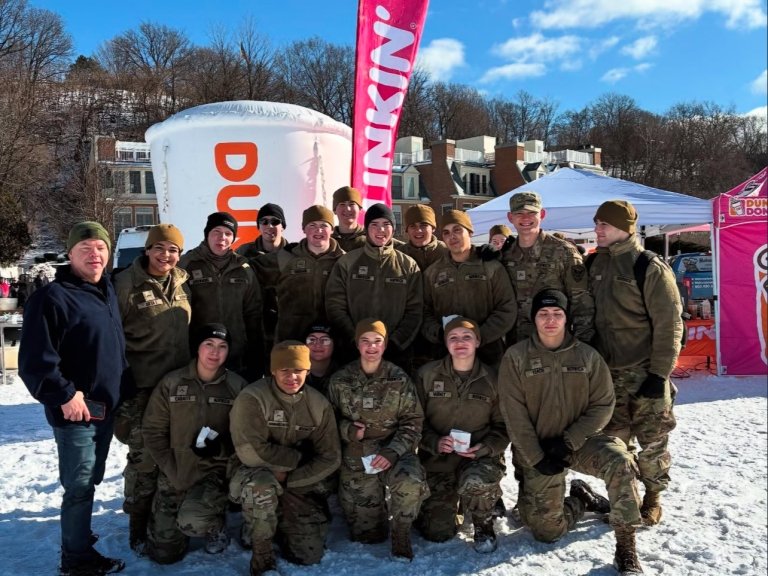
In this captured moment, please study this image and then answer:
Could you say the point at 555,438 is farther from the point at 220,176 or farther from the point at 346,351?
the point at 220,176

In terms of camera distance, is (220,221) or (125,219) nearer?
(220,221)

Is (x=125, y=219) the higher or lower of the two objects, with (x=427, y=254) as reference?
higher

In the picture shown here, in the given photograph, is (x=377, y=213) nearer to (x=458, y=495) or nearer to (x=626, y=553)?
(x=458, y=495)

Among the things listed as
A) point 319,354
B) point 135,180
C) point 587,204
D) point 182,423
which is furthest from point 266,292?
point 135,180

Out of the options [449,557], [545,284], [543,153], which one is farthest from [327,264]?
[543,153]

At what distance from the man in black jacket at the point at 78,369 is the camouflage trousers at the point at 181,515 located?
23cm

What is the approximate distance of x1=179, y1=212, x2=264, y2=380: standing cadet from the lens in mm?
3859

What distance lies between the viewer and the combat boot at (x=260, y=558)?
3.09 metres

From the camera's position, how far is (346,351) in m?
4.05

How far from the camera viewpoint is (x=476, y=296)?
392 centimetres

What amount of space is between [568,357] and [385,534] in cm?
148

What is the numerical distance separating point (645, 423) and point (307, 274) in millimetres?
2357

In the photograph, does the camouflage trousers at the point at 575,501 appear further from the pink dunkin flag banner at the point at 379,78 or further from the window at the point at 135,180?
the window at the point at 135,180

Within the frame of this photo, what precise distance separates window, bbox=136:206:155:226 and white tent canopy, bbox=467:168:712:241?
89.0 feet
